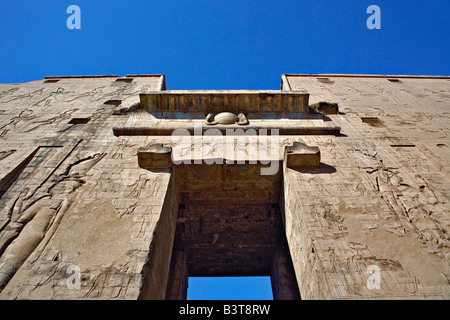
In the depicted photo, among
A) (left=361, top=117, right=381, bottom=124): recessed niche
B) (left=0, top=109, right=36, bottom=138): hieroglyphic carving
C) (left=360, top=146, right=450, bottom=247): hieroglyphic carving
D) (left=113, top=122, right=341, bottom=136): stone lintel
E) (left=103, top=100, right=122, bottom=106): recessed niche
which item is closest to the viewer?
(left=360, top=146, right=450, bottom=247): hieroglyphic carving

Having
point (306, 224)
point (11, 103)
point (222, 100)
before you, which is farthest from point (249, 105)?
point (11, 103)

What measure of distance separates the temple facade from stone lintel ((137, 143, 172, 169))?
29 millimetres

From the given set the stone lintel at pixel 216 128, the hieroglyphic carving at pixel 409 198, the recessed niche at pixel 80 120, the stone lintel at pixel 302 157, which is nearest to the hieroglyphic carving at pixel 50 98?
the recessed niche at pixel 80 120

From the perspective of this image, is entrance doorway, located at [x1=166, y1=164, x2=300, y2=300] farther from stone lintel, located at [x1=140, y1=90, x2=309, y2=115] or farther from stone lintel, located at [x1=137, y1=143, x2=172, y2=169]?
stone lintel, located at [x1=140, y1=90, x2=309, y2=115]

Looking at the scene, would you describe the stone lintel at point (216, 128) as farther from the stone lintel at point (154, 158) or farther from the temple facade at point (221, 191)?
the stone lintel at point (154, 158)

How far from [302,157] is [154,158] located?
3.01 metres

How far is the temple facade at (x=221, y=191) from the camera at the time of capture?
3.85m

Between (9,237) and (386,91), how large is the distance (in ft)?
38.9

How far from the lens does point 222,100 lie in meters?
8.64

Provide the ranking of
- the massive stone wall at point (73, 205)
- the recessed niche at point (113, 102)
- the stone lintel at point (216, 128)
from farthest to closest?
the recessed niche at point (113, 102)
the stone lintel at point (216, 128)
the massive stone wall at point (73, 205)

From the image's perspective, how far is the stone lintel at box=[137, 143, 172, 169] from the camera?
563cm

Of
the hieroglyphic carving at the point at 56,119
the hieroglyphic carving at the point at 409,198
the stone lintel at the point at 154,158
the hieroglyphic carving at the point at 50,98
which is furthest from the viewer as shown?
the hieroglyphic carving at the point at 50,98

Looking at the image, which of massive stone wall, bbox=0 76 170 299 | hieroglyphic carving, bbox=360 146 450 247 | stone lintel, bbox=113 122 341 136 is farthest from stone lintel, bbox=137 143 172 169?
hieroglyphic carving, bbox=360 146 450 247

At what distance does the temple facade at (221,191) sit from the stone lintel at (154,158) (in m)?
0.03
